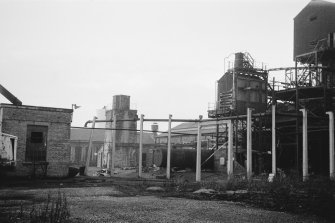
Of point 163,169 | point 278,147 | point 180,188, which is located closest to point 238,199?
point 180,188

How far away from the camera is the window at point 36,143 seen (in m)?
16.8

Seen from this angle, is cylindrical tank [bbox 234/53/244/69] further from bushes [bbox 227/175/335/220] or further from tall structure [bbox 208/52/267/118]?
bushes [bbox 227/175/335/220]

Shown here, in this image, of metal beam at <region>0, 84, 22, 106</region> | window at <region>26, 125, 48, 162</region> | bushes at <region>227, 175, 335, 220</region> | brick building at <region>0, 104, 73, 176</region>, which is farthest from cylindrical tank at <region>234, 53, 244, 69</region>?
metal beam at <region>0, 84, 22, 106</region>

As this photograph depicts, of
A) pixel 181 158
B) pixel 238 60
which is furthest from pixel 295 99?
pixel 181 158

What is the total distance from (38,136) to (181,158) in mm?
10935

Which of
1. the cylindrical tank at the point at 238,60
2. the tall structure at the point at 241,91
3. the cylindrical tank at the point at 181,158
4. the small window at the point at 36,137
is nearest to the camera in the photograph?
the small window at the point at 36,137

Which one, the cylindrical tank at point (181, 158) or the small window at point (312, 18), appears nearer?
the cylindrical tank at point (181, 158)

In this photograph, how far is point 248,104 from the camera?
26.8 meters

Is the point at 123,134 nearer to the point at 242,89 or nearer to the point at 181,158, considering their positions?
the point at 181,158

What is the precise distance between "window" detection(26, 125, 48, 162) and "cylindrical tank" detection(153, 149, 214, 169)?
9.36 m

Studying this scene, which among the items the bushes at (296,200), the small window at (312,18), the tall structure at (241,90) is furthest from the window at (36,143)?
the small window at (312,18)

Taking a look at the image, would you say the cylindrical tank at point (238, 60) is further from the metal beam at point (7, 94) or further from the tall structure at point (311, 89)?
the metal beam at point (7, 94)

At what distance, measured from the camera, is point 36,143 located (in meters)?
17.1

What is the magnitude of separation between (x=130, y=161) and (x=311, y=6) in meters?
25.0
